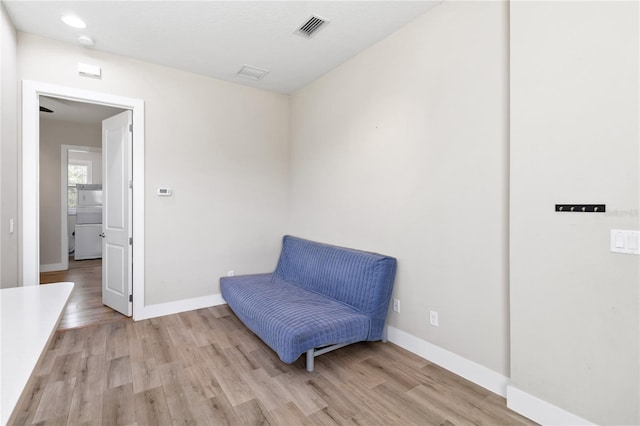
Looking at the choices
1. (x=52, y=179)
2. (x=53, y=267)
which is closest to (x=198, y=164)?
(x=52, y=179)

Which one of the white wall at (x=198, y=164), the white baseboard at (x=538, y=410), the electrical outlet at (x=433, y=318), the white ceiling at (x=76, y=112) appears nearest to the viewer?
the white baseboard at (x=538, y=410)

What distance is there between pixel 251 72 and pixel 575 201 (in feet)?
11.0

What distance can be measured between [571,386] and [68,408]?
2939 millimetres

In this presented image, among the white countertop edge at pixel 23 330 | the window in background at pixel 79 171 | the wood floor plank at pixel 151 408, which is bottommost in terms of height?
the wood floor plank at pixel 151 408

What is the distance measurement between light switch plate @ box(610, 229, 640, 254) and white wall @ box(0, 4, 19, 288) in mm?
3926

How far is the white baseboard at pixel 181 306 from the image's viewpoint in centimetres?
338

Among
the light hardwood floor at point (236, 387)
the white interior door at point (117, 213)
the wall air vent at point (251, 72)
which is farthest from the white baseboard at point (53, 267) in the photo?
the wall air vent at point (251, 72)

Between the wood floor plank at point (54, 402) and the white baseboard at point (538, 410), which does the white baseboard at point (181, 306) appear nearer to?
the wood floor plank at point (54, 402)

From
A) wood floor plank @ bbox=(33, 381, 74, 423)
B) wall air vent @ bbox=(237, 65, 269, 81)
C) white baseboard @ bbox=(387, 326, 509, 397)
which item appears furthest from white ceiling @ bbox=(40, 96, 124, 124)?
white baseboard @ bbox=(387, 326, 509, 397)

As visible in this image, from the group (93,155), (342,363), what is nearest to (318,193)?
(342,363)

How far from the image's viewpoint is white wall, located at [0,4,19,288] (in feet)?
7.48

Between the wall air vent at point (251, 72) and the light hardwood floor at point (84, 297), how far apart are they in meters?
2.81

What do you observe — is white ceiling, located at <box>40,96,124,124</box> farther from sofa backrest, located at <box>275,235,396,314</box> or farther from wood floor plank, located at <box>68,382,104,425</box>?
wood floor plank, located at <box>68,382,104,425</box>

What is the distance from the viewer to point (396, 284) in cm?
274
